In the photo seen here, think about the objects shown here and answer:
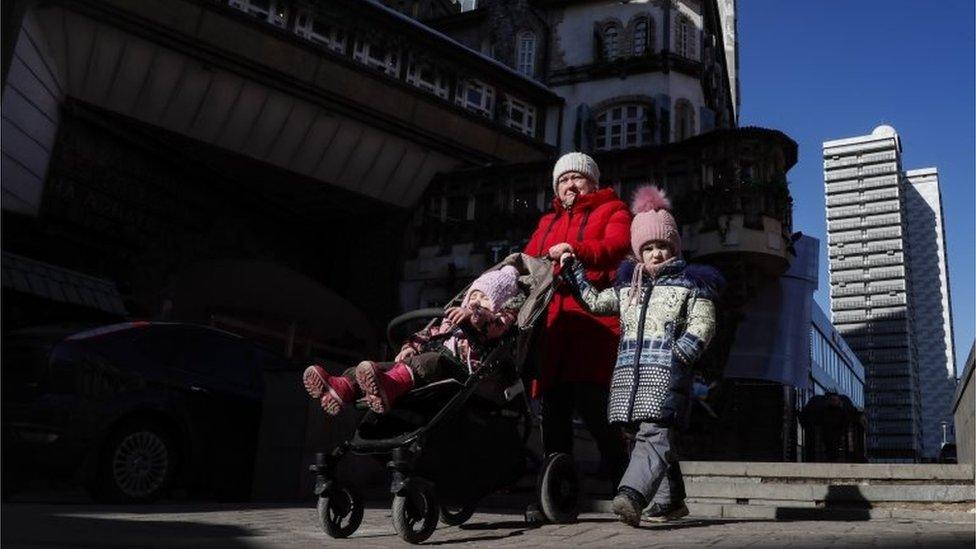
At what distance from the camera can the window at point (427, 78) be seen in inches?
711

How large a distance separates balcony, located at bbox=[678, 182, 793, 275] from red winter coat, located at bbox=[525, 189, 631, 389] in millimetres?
10696

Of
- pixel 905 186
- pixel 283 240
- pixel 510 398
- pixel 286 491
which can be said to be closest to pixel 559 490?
pixel 510 398

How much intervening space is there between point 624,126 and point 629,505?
1851 cm

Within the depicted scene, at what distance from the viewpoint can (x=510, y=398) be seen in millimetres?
4227

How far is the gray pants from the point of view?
13.1ft

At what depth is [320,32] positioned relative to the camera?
16703 millimetres

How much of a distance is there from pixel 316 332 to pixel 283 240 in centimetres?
270

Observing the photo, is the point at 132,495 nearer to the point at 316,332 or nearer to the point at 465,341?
the point at 465,341

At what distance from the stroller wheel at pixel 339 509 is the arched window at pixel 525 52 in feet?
68.3

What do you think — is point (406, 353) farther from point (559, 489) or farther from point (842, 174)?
point (842, 174)

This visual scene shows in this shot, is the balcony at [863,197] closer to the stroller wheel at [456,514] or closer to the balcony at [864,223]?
the balcony at [864,223]

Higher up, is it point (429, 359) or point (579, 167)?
point (579, 167)

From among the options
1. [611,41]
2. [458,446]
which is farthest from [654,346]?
[611,41]

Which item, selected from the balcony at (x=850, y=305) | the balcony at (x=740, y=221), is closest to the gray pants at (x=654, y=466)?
the balcony at (x=740, y=221)
